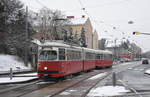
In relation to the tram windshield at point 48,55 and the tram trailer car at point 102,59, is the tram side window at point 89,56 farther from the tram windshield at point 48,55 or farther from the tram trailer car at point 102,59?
the tram windshield at point 48,55

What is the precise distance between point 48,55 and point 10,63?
85.6ft

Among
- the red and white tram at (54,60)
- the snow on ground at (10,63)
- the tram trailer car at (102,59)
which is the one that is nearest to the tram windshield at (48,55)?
the red and white tram at (54,60)

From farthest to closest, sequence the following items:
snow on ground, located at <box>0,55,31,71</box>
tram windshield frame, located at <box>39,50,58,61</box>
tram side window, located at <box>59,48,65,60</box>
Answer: snow on ground, located at <box>0,55,31,71</box> < tram side window, located at <box>59,48,65,60</box> < tram windshield frame, located at <box>39,50,58,61</box>

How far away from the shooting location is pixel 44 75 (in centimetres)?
1947

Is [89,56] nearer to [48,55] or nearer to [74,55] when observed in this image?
[74,55]

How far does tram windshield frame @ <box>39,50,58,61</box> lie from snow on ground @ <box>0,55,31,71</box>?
74.4 feet

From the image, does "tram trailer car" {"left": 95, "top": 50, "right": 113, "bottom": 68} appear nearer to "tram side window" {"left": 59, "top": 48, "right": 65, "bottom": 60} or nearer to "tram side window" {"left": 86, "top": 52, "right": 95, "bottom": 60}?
"tram side window" {"left": 86, "top": 52, "right": 95, "bottom": 60}

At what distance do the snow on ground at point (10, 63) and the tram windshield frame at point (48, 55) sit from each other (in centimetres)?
2267

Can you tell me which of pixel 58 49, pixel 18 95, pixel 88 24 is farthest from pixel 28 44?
pixel 88 24

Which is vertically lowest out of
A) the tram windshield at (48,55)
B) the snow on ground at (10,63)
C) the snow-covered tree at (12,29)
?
the snow on ground at (10,63)

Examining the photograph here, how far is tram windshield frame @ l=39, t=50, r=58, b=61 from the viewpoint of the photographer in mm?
19562

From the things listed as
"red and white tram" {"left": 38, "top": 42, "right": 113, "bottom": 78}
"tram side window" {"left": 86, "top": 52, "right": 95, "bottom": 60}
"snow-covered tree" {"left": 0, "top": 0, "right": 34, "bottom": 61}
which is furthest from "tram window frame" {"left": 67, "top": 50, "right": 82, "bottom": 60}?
"snow-covered tree" {"left": 0, "top": 0, "right": 34, "bottom": 61}

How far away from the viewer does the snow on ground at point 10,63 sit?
138 ft

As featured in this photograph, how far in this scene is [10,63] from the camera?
44.3 metres
